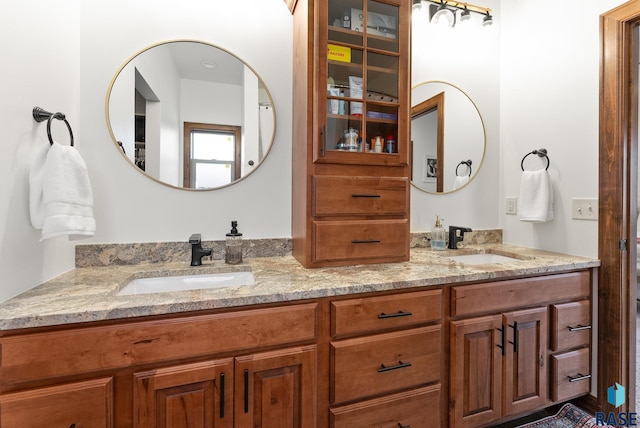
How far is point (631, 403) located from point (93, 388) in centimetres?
235

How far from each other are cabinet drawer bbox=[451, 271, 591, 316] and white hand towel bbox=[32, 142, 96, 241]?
1.46 metres

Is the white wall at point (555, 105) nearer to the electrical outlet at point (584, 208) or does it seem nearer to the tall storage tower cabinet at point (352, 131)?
the electrical outlet at point (584, 208)

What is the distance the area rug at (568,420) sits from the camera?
1513mm

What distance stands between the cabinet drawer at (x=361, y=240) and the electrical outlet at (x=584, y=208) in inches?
40.2

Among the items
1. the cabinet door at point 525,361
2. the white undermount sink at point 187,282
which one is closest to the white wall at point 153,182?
the white undermount sink at point 187,282

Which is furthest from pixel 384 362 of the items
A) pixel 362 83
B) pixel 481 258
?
pixel 362 83

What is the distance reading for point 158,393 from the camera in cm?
90

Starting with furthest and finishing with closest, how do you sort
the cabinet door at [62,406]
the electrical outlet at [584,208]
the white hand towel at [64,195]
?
the electrical outlet at [584,208]
the white hand towel at [64,195]
the cabinet door at [62,406]

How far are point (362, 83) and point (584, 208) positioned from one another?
4.55ft

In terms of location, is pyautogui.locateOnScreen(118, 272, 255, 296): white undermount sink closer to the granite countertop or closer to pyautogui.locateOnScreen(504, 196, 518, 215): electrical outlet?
the granite countertop

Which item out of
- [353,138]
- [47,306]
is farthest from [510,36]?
[47,306]

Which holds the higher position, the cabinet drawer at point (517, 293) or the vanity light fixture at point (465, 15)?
the vanity light fixture at point (465, 15)

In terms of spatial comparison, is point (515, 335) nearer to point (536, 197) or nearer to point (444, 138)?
point (536, 197)

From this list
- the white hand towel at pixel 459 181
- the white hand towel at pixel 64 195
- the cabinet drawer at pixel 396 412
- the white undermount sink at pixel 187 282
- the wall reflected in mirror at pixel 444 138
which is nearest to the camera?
the white hand towel at pixel 64 195
